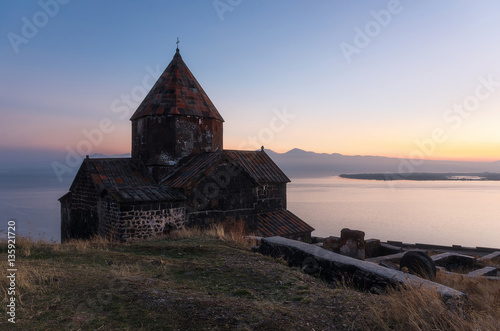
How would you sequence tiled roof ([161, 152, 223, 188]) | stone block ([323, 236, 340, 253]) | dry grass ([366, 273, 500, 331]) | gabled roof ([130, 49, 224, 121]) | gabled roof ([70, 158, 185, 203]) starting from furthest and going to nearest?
gabled roof ([130, 49, 224, 121]) → tiled roof ([161, 152, 223, 188]) → gabled roof ([70, 158, 185, 203]) → stone block ([323, 236, 340, 253]) → dry grass ([366, 273, 500, 331])

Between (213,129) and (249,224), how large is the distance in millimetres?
4334

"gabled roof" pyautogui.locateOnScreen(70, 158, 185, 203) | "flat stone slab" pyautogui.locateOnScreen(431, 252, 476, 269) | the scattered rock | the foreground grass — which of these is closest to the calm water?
"flat stone slab" pyautogui.locateOnScreen(431, 252, 476, 269)

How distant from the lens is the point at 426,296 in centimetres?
354

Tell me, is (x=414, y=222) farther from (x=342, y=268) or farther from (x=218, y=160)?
(x=342, y=268)

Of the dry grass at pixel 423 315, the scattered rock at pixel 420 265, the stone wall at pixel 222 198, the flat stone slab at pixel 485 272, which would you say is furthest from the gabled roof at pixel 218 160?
the dry grass at pixel 423 315

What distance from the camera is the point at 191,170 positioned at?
12.7 meters

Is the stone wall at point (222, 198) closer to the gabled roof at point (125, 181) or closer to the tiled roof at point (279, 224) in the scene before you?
the gabled roof at point (125, 181)

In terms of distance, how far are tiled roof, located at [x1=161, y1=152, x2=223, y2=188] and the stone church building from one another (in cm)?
4

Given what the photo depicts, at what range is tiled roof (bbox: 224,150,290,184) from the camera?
16239 mm

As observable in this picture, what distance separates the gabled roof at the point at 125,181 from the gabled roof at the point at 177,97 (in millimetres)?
2303

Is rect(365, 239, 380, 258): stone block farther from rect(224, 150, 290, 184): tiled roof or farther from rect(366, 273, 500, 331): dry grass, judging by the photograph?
rect(366, 273, 500, 331): dry grass

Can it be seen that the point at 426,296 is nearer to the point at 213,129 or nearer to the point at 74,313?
the point at 74,313

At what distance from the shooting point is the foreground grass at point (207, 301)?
3.28 meters

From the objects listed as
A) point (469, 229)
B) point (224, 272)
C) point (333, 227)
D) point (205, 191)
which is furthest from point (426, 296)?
point (469, 229)
